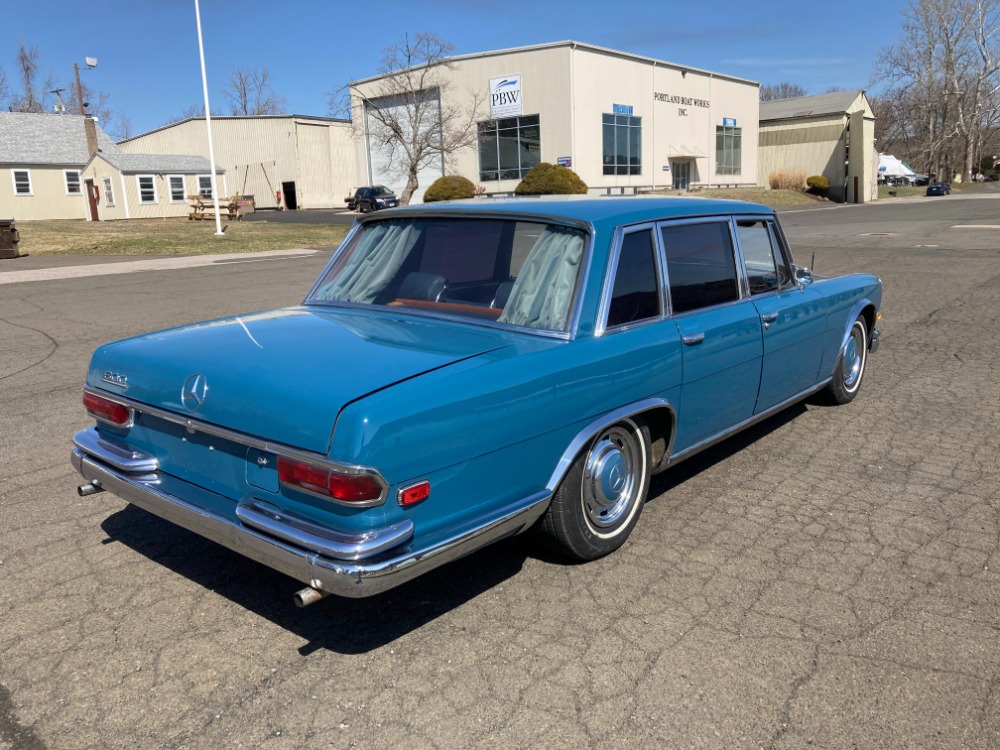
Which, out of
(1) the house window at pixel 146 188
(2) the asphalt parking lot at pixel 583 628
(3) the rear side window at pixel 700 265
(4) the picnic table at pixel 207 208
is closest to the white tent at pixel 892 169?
(4) the picnic table at pixel 207 208

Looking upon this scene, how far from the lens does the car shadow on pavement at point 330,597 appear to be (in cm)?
316

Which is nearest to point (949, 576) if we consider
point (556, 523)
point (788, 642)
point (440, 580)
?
point (788, 642)

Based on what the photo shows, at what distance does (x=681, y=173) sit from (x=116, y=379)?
55408mm

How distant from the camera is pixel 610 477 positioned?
3588 millimetres

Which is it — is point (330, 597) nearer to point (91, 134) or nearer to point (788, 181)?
point (91, 134)

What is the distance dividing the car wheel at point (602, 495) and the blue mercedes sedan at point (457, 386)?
1 cm

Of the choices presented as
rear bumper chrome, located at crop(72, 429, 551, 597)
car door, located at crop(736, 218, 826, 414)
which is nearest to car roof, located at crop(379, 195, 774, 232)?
car door, located at crop(736, 218, 826, 414)

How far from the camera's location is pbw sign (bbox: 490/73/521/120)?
46.2 m

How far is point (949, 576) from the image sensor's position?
3.49 m

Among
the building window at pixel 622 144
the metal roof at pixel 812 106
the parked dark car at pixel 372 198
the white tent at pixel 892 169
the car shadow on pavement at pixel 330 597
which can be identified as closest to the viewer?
the car shadow on pavement at pixel 330 597

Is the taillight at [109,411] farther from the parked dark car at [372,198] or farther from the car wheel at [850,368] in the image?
the parked dark car at [372,198]

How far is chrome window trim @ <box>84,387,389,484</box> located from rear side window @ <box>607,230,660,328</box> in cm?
143

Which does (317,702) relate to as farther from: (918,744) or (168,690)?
(918,744)

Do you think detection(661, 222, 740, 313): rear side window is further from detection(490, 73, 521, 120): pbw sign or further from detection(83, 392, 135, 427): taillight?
detection(490, 73, 521, 120): pbw sign
